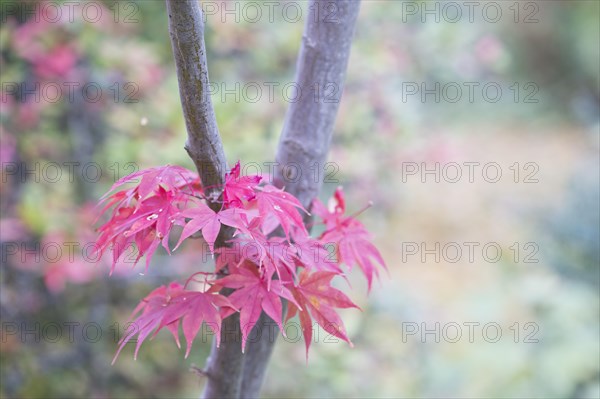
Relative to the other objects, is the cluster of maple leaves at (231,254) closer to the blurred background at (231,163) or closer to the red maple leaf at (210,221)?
the red maple leaf at (210,221)

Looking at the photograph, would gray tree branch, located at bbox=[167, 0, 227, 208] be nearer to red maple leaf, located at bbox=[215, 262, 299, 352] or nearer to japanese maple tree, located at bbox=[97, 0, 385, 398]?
japanese maple tree, located at bbox=[97, 0, 385, 398]

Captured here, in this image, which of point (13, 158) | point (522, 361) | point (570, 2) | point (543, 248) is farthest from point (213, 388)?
point (570, 2)

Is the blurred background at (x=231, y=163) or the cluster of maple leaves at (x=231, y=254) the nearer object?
the cluster of maple leaves at (x=231, y=254)

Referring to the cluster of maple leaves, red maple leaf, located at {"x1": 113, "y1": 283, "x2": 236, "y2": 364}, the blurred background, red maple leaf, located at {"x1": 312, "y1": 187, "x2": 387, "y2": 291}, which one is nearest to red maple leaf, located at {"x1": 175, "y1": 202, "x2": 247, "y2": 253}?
the cluster of maple leaves

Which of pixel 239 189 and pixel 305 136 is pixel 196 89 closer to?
pixel 239 189

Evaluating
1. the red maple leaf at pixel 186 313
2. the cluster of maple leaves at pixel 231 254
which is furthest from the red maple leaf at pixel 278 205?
the red maple leaf at pixel 186 313

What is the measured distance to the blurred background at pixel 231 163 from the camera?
1.91m

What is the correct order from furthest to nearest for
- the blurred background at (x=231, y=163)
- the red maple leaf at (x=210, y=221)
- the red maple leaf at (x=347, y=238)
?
the blurred background at (x=231, y=163)
the red maple leaf at (x=347, y=238)
the red maple leaf at (x=210, y=221)

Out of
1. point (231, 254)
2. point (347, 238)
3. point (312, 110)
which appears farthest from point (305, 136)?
point (231, 254)

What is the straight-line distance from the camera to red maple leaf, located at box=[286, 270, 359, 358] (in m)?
0.80

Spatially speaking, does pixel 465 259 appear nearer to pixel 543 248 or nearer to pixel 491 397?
pixel 543 248

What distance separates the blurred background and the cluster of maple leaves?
82cm

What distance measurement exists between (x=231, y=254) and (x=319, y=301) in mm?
139

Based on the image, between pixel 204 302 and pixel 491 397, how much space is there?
6.76 ft
